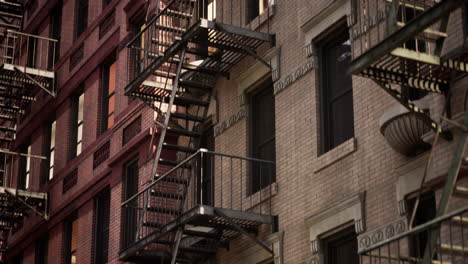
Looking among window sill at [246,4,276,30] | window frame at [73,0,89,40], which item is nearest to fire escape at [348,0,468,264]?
window sill at [246,4,276,30]

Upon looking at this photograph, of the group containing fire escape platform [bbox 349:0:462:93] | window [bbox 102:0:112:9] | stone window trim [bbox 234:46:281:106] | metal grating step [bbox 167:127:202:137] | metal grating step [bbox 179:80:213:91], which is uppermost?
window [bbox 102:0:112:9]

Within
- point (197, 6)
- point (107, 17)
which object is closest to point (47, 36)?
point (107, 17)

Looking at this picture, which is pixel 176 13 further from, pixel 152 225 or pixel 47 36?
pixel 47 36

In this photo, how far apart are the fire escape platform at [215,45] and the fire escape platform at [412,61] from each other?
5.69m

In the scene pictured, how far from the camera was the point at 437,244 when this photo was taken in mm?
14258

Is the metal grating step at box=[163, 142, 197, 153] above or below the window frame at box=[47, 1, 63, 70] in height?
below

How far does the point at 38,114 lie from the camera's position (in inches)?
1315

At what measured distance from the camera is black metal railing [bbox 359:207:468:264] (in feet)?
45.3

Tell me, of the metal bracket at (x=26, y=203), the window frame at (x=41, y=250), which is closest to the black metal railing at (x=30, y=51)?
the metal bracket at (x=26, y=203)

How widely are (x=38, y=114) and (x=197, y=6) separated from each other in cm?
1084

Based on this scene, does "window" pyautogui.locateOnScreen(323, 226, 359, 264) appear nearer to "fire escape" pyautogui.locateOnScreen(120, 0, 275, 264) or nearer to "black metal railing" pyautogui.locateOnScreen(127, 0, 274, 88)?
"fire escape" pyautogui.locateOnScreen(120, 0, 275, 264)

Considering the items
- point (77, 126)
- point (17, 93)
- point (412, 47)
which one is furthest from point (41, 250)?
point (412, 47)

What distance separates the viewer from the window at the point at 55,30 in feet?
111

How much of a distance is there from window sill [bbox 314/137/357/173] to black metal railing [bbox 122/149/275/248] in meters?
1.50
